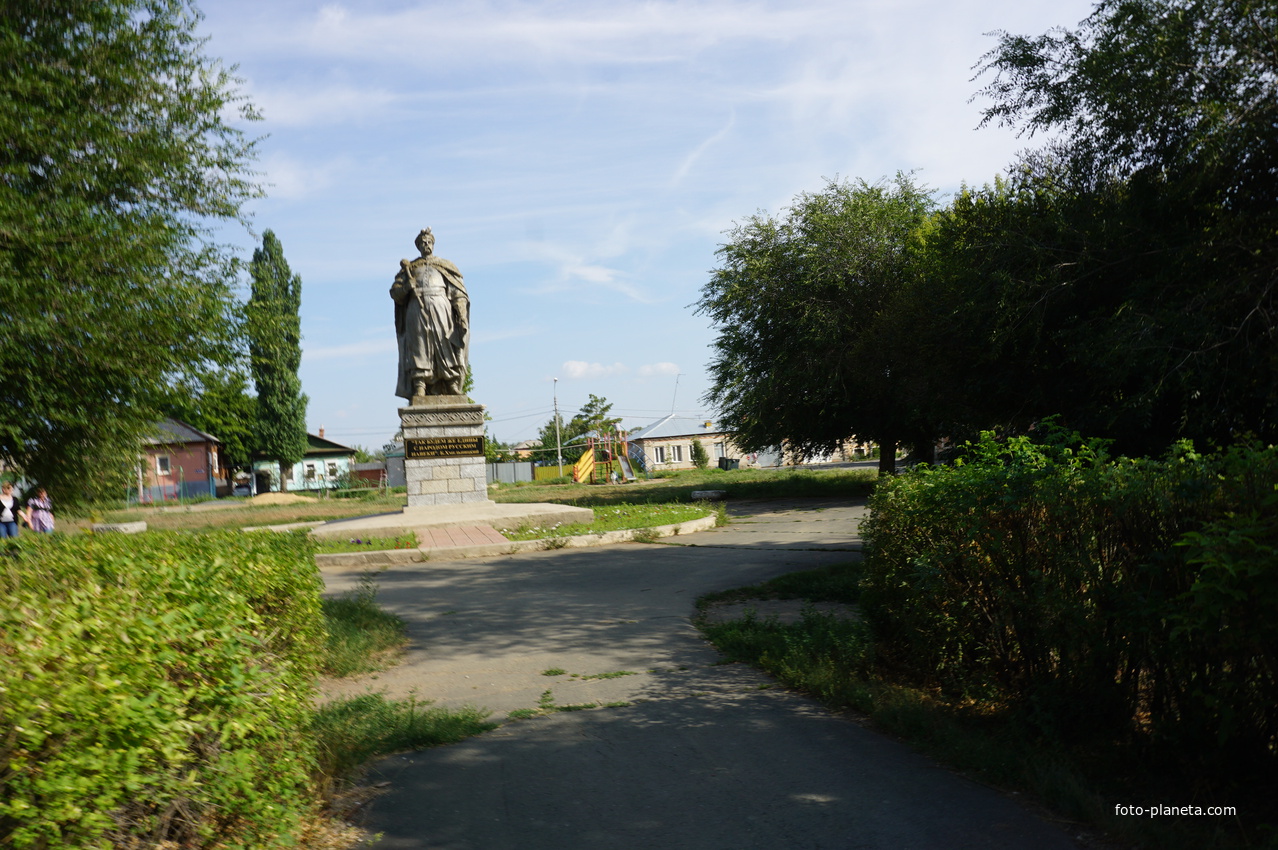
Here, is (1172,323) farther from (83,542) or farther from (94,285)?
(94,285)

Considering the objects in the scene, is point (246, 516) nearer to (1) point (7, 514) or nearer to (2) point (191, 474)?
(1) point (7, 514)

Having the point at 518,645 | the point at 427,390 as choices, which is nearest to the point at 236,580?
the point at 518,645

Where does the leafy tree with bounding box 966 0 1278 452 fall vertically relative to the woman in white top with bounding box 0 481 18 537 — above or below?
above

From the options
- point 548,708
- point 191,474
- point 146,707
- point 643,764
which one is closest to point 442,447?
point 548,708

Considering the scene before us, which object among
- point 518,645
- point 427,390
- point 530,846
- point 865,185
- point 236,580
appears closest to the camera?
Result: point 530,846

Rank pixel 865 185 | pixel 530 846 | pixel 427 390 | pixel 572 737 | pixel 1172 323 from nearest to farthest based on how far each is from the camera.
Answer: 1. pixel 530 846
2. pixel 572 737
3. pixel 1172 323
4. pixel 427 390
5. pixel 865 185

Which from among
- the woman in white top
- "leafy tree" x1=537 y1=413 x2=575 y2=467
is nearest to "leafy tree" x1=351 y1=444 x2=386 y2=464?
"leafy tree" x1=537 y1=413 x2=575 y2=467

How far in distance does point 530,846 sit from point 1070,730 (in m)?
2.97

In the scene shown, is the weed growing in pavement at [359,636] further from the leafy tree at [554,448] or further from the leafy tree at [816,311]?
the leafy tree at [554,448]

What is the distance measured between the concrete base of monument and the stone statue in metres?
2.48

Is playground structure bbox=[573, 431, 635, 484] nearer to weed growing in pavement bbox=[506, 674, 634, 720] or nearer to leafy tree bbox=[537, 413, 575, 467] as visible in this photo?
leafy tree bbox=[537, 413, 575, 467]

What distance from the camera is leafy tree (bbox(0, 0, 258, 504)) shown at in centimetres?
755

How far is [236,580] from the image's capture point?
4082mm

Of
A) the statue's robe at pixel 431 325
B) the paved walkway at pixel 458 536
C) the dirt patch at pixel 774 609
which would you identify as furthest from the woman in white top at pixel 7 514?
the dirt patch at pixel 774 609
